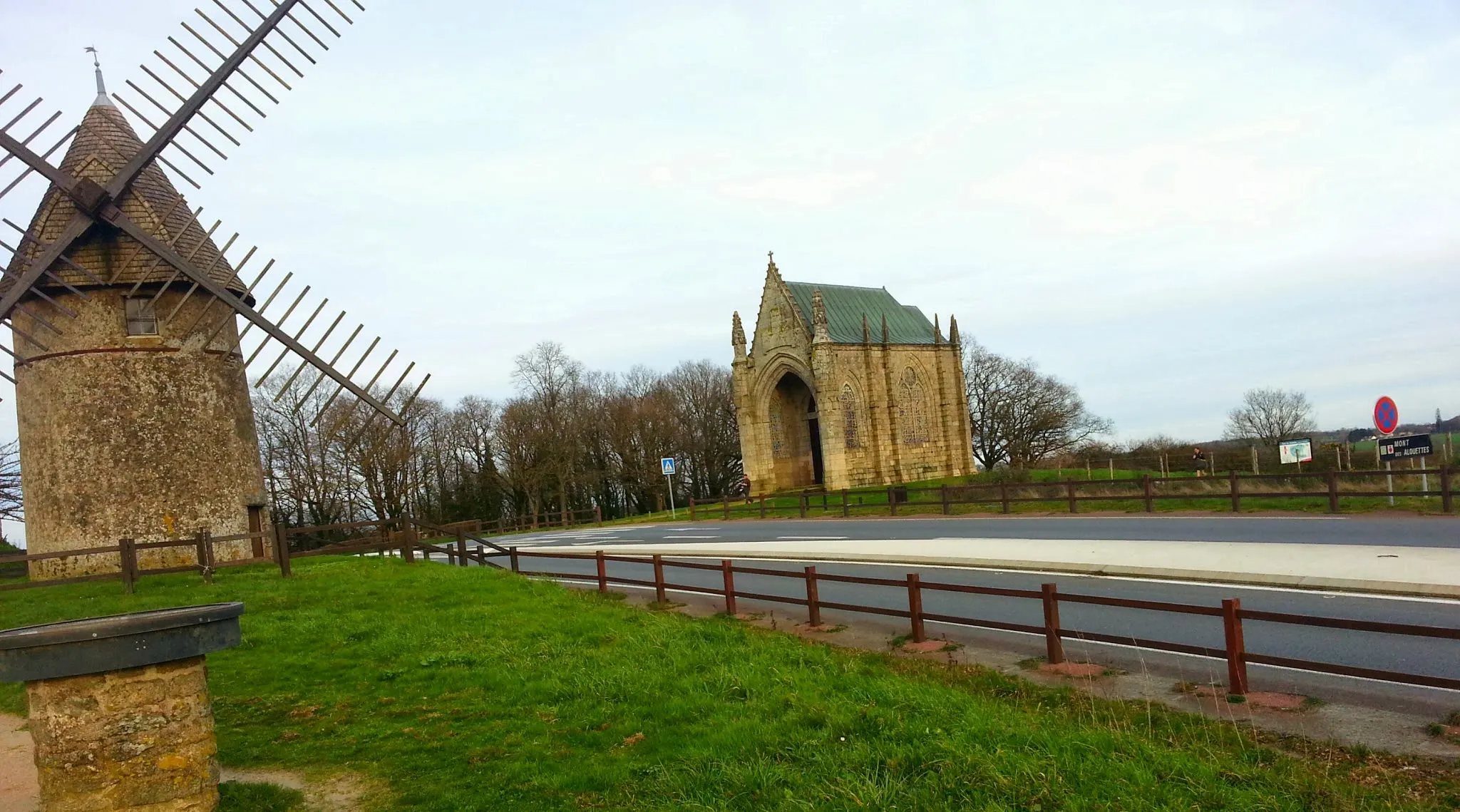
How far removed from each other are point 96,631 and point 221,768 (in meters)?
2.26

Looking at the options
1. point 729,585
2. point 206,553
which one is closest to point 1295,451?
point 729,585

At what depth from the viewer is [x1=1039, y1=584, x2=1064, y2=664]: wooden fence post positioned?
8.84 meters

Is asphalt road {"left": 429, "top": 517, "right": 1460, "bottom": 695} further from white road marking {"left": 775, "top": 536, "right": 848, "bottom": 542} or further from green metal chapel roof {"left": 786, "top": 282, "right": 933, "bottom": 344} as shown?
green metal chapel roof {"left": 786, "top": 282, "right": 933, "bottom": 344}

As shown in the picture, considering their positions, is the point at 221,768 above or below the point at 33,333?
below

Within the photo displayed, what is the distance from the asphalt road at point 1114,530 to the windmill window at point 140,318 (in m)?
14.0

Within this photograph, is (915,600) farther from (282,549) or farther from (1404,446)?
(1404,446)

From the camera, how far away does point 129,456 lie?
21812mm

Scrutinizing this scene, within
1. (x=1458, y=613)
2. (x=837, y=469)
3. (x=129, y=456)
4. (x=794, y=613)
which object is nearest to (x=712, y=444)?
(x=837, y=469)

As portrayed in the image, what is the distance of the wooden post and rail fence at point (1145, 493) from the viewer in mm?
19719

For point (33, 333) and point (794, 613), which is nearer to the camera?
point (794, 613)

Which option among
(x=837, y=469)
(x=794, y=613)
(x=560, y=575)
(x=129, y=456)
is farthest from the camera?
(x=837, y=469)

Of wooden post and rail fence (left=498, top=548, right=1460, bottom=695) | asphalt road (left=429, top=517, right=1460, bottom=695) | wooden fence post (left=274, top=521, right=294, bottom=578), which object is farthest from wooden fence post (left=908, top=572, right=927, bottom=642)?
wooden fence post (left=274, top=521, right=294, bottom=578)

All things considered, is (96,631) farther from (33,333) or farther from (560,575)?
(33,333)

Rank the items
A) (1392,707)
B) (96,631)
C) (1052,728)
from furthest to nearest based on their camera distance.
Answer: (1392,707), (1052,728), (96,631)
